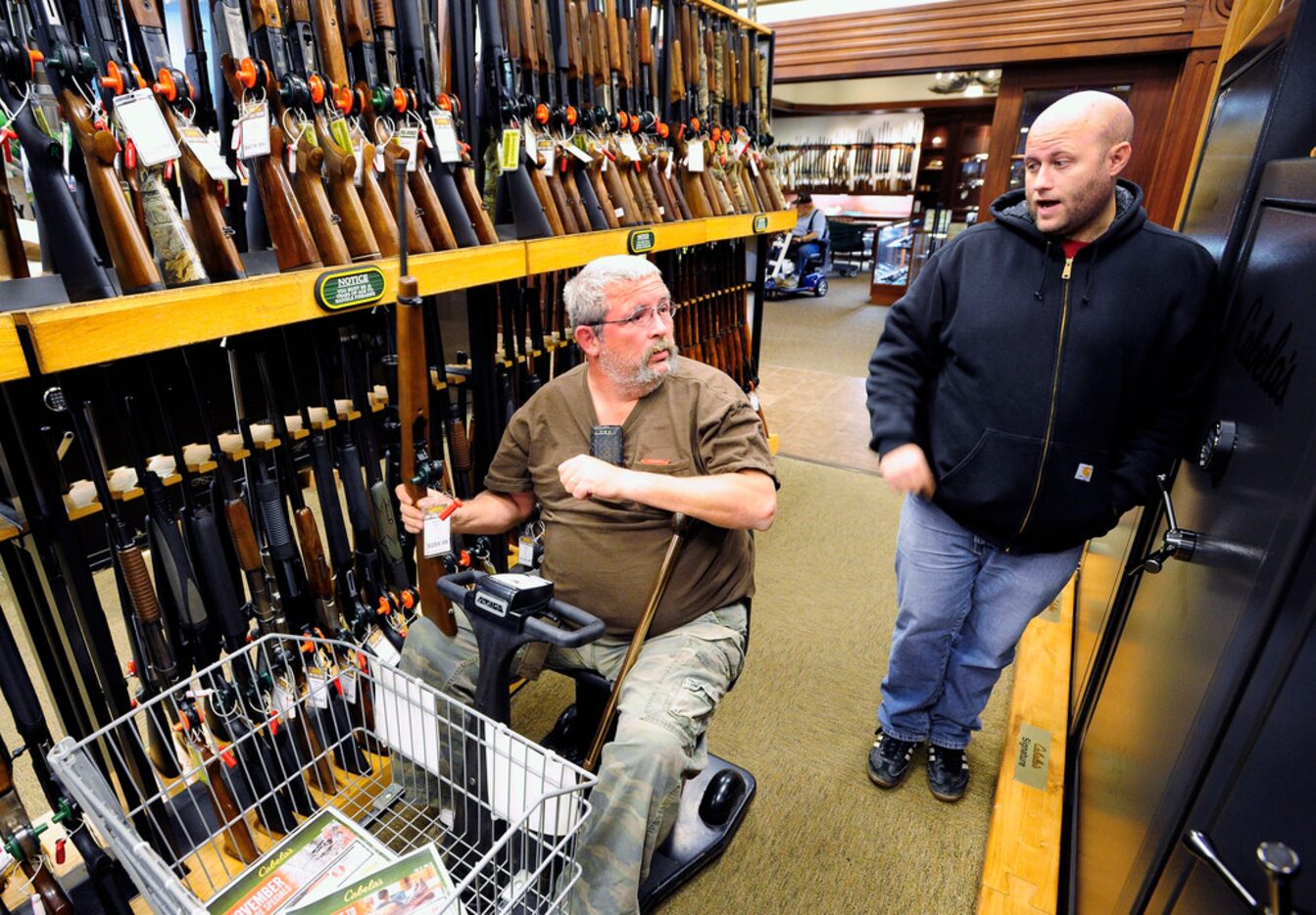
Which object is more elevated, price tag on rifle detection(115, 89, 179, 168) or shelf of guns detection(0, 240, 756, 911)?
price tag on rifle detection(115, 89, 179, 168)

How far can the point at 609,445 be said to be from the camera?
1539mm

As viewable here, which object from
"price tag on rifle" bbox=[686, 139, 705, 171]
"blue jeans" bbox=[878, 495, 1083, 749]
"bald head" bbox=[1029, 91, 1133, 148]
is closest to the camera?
"bald head" bbox=[1029, 91, 1133, 148]

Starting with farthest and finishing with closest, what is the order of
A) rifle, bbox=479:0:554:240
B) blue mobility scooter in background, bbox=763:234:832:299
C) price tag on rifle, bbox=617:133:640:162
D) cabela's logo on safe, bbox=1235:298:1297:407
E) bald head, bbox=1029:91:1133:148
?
1. blue mobility scooter in background, bbox=763:234:832:299
2. price tag on rifle, bbox=617:133:640:162
3. rifle, bbox=479:0:554:240
4. bald head, bbox=1029:91:1133:148
5. cabela's logo on safe, bbox=1235:298:1297:407

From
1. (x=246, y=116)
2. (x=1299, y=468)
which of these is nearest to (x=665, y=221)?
(x=246, y=116)

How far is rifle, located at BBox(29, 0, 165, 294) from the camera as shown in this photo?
1065mm

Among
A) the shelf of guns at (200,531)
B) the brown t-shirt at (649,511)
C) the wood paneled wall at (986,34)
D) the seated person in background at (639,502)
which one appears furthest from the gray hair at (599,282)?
the wood paneled wall at (986,34)

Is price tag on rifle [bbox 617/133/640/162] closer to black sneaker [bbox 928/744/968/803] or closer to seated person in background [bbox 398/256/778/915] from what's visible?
seated person in background [bbox 398/256/778/915]

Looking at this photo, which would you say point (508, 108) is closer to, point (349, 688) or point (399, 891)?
point (349, 688)

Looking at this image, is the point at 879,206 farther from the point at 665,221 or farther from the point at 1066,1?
the point at 665,221

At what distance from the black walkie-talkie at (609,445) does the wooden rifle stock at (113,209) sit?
2.72 ft

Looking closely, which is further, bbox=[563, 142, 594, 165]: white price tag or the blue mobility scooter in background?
the blue mobility scooter in background

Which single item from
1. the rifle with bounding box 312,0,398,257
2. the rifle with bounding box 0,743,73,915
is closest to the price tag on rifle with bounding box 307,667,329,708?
the rifle with bounding box 0,743,73,915

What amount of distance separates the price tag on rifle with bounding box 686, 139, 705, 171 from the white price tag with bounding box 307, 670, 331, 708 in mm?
2197

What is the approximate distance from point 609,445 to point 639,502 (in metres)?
0.18
